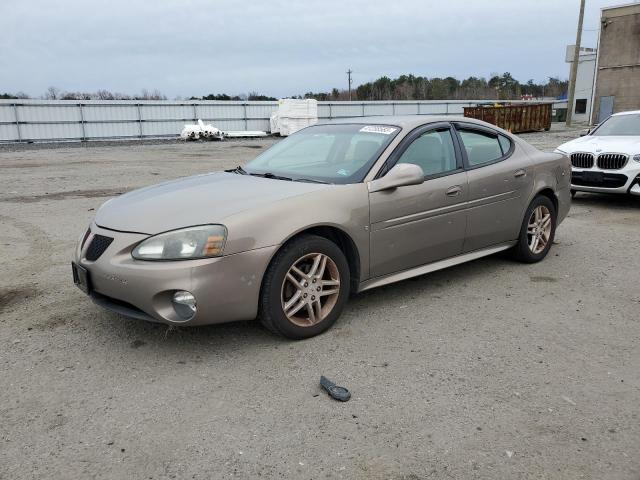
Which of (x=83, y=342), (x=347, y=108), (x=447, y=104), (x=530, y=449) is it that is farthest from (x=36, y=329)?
(x=447, y=104)

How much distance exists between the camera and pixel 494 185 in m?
5.04

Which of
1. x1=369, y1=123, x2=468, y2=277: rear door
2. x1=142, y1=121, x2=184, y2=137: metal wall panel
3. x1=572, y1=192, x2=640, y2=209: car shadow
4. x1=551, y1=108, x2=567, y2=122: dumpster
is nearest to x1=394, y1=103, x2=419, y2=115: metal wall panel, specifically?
x1=142, y1=121, x2=184, y2=137: metal wall panel

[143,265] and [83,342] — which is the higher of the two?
[143,265]

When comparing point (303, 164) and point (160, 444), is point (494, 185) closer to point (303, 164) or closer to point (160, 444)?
point (303, 164)

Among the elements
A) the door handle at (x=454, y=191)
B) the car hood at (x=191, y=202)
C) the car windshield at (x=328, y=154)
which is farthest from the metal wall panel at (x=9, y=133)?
the door handle at (x=454, y=191)

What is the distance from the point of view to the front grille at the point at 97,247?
3.62 metres

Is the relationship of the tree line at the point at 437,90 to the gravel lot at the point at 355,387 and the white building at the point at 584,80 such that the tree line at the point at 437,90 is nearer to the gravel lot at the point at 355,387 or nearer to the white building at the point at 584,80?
the white building at the point at 584,80

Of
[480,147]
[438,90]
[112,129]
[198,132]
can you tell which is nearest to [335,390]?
[480,147]

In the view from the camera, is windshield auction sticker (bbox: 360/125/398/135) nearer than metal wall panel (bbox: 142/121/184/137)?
Yes

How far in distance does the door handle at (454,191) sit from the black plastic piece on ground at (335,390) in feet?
6.79

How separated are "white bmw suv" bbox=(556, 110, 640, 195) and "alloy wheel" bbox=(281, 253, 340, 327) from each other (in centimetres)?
628

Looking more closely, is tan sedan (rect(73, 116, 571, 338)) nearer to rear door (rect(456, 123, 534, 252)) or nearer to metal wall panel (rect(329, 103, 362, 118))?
rear door (rect(456, 123, 534, 252))

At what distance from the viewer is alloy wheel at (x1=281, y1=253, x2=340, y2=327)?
12.3ft

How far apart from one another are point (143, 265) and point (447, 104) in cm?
4305
